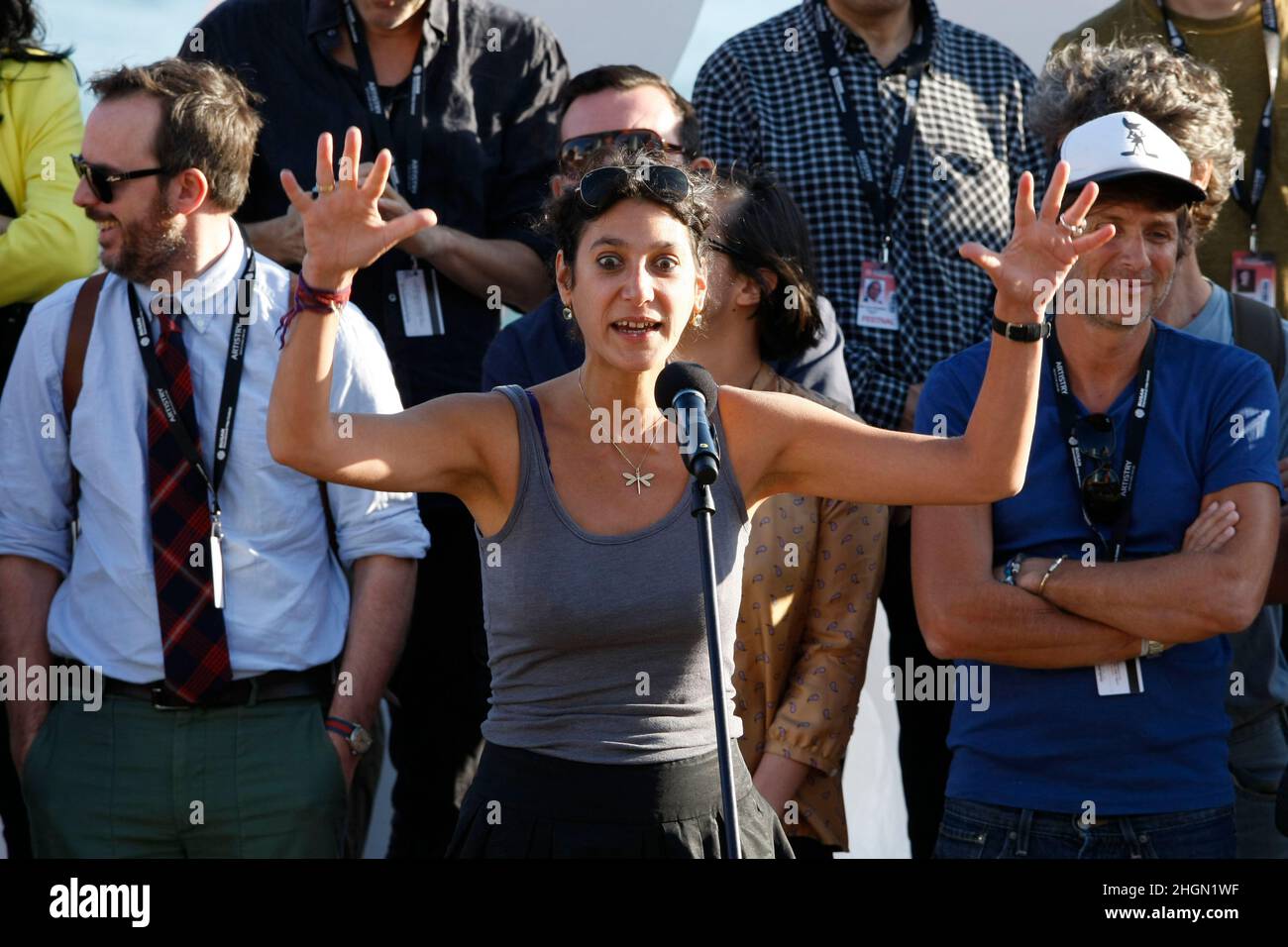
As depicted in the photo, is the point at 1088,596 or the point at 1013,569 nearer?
the point at 1088,596

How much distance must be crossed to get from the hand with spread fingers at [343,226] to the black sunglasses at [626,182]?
19.1 inches

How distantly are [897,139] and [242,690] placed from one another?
253 centimetres

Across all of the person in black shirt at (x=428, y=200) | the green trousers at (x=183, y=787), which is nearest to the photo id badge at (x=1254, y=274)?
the person in black shirt at (x=428, y=200)

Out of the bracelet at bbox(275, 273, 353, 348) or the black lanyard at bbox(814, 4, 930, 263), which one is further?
the black lanyard at bbox(814, 4, 930, 263)

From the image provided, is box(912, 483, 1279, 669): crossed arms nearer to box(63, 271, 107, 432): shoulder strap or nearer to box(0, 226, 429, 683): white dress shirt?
box(0, 226, 429, 683): white dress shirt

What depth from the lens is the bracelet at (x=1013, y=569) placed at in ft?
13.0

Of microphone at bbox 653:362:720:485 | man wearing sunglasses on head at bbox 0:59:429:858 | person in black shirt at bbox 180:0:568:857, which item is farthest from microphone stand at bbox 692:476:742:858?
person in black shirt at bbox 180:0:568:857

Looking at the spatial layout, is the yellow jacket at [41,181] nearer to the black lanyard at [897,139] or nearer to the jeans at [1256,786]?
the black lanyard at [897,139]

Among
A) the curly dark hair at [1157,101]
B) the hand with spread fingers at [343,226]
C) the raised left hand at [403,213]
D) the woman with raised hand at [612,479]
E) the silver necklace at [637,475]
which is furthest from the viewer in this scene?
the raised left hand at [403,213]

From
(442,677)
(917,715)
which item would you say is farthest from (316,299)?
(917,715)

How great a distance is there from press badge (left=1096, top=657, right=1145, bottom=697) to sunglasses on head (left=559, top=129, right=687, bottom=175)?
1.95 m

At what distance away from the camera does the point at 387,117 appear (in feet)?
17.3

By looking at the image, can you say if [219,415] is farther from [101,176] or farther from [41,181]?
[41,181]

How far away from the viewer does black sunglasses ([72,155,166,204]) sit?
4594 mm
